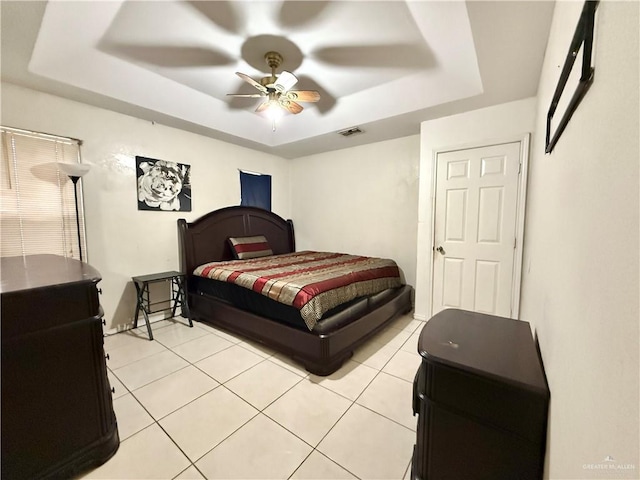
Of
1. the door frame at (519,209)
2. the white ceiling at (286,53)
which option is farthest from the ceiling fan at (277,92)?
the door frame at (519,209)

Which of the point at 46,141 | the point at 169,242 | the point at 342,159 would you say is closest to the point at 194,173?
the point at 169,242

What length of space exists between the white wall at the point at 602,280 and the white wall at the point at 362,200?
9.18ft

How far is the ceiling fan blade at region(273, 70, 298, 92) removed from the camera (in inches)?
85.3

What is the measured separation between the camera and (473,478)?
0.96 meters

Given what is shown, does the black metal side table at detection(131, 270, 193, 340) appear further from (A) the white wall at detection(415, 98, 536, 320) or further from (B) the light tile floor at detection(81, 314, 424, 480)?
(A) the white wall at detection(415, 98, 536, 320)

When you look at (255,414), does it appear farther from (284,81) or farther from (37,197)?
(37,197)

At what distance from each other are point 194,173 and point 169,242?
100cm

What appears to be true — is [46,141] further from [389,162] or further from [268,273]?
[389,162]

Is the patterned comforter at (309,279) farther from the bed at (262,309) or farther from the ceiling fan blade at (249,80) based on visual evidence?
the ceiling fan blade at (249,80)

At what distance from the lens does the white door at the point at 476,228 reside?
2.66m

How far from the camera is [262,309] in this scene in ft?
8.05

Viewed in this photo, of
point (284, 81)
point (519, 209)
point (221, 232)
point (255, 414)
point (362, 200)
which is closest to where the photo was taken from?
point (255, 414)

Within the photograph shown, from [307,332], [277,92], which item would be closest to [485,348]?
[307,332]

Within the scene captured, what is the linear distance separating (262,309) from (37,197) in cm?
233
